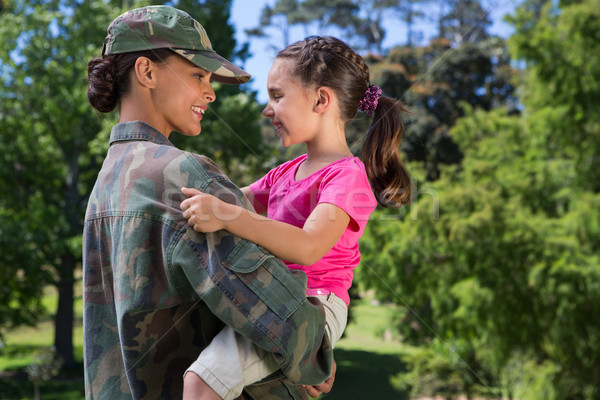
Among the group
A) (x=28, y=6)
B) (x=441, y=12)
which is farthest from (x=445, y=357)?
(x=441, y=12)

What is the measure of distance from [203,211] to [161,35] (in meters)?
0.46

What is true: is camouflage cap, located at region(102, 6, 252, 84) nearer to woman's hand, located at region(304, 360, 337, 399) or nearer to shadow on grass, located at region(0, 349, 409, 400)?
woman's hand, located at region(304, 360, 337, 399)

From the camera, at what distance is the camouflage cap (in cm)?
136

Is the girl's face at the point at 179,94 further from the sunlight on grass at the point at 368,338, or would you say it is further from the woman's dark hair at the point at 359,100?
the sunlight on grass at the point at 368,338

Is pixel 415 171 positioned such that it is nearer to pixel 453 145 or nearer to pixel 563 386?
pixel 563 386

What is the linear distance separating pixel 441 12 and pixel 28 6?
64.1 ft

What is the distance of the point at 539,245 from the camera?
9.29 m

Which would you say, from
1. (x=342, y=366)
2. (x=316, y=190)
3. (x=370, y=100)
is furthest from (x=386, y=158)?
(x=342, y=366)

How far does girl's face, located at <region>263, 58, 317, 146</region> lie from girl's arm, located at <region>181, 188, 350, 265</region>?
12.5 inches

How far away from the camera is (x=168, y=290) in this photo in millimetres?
1169

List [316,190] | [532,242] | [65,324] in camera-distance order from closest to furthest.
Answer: [316,190] < [532,242] < [65,324]

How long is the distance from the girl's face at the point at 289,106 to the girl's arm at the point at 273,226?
0.32 m

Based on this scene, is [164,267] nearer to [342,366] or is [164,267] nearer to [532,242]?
[532,242]

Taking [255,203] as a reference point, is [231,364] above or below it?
below
